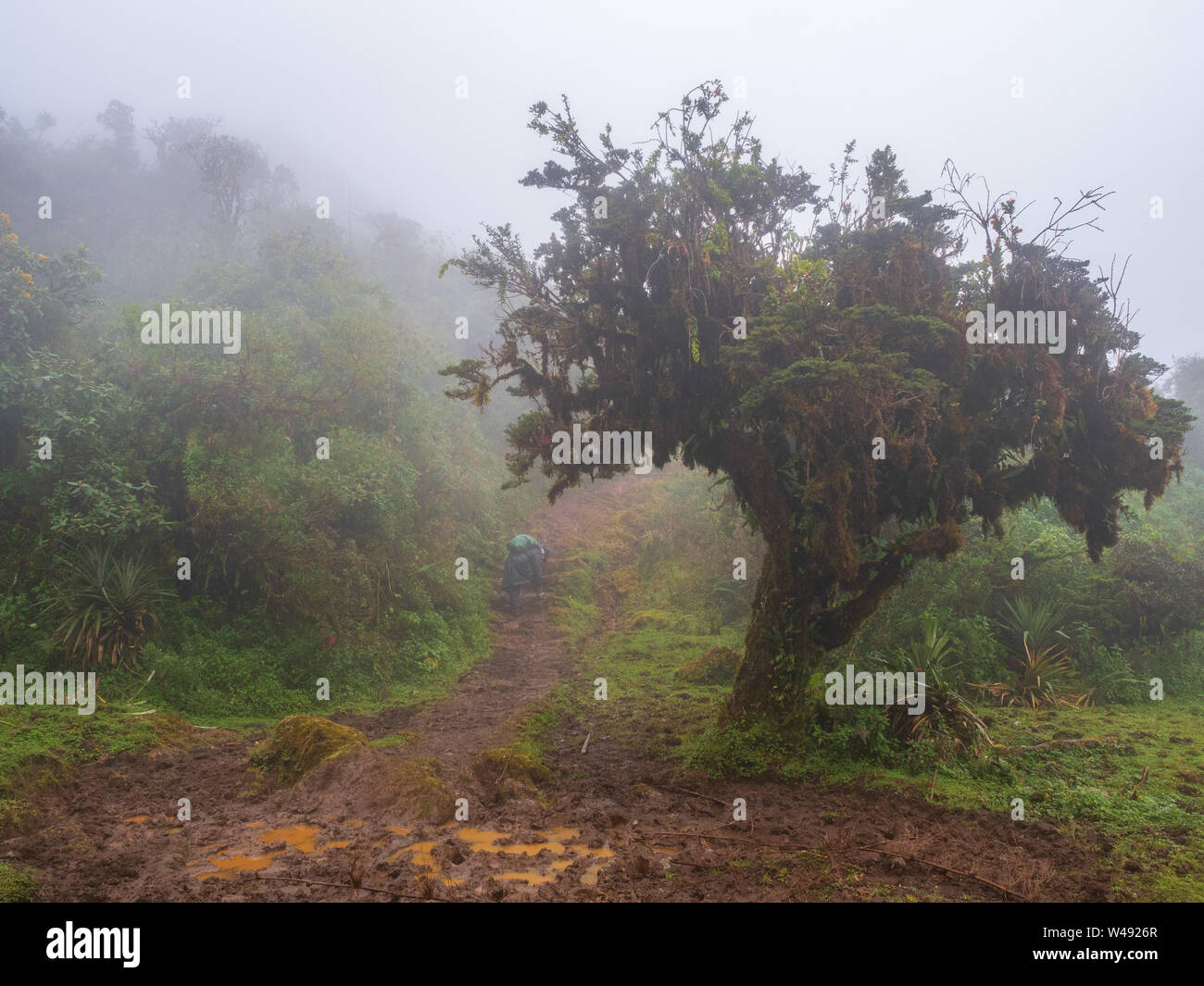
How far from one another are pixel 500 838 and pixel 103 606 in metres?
6.15

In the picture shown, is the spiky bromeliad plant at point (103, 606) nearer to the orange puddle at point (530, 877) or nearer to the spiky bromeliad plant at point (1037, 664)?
the orange puddle at point (530, 877)

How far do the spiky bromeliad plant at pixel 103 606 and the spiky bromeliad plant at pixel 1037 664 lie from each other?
1068 centimetres

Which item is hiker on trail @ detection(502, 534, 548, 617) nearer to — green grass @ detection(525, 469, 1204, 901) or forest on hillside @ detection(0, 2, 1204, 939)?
forest on hillside @ detection(0, 2, 1204, 939)

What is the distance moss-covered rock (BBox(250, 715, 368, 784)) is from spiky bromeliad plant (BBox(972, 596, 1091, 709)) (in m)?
7.85

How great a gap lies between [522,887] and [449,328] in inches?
1212

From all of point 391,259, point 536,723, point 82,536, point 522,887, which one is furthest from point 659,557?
point 391,259

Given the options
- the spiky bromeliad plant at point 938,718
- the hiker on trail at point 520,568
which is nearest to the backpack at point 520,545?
the hiker on trail at point 520,568

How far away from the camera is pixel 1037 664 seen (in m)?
9.58

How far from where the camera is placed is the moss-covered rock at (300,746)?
6.27 m

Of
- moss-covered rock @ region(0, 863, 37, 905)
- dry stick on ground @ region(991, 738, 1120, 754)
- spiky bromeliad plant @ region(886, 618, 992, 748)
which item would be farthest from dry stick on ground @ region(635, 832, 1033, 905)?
moss-covered rock @ region(0, 863, 37, 905)

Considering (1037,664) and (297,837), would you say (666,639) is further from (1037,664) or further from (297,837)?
(297,837)

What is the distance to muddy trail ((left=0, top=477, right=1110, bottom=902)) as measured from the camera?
14.5 ft

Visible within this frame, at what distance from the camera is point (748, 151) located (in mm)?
8227
